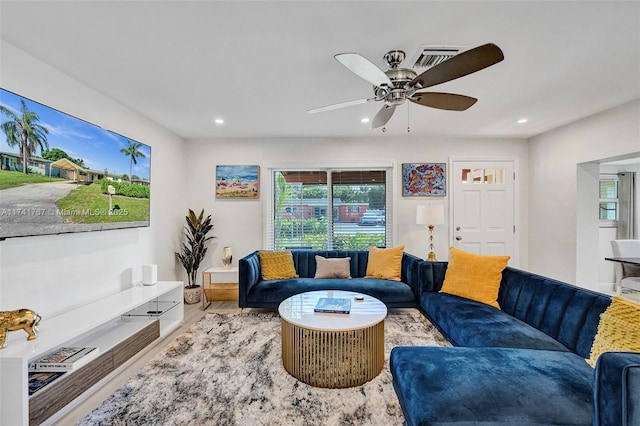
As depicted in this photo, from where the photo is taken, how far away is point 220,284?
414cm

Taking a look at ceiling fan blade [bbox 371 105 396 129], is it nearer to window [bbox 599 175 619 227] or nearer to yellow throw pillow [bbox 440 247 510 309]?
yellow throw pillow [bbox 440 247 510 309]

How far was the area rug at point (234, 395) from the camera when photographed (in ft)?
5.70

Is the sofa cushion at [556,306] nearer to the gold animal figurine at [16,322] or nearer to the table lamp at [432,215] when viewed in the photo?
the table lamp at [432,215]

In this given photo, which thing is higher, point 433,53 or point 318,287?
point 433,53

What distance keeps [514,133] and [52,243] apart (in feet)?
18.1

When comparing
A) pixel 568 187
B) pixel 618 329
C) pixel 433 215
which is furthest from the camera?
pixel 433 215

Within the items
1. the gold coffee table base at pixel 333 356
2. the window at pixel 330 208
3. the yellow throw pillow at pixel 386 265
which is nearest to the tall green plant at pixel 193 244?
the window at pixel 330 208

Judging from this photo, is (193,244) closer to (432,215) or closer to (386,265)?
(386,265)

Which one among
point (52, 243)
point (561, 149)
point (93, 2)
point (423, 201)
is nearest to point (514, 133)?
point (561, 149)

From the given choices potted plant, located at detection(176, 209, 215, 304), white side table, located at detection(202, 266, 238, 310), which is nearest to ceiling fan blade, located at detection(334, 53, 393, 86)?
white side table, located at detection(202, 266, 238, 310)

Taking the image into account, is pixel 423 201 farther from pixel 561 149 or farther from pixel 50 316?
pixel 50 316

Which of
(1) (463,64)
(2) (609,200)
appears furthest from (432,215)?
(2) (609,200)

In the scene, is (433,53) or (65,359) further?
(433,53)

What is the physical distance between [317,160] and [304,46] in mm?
2536
